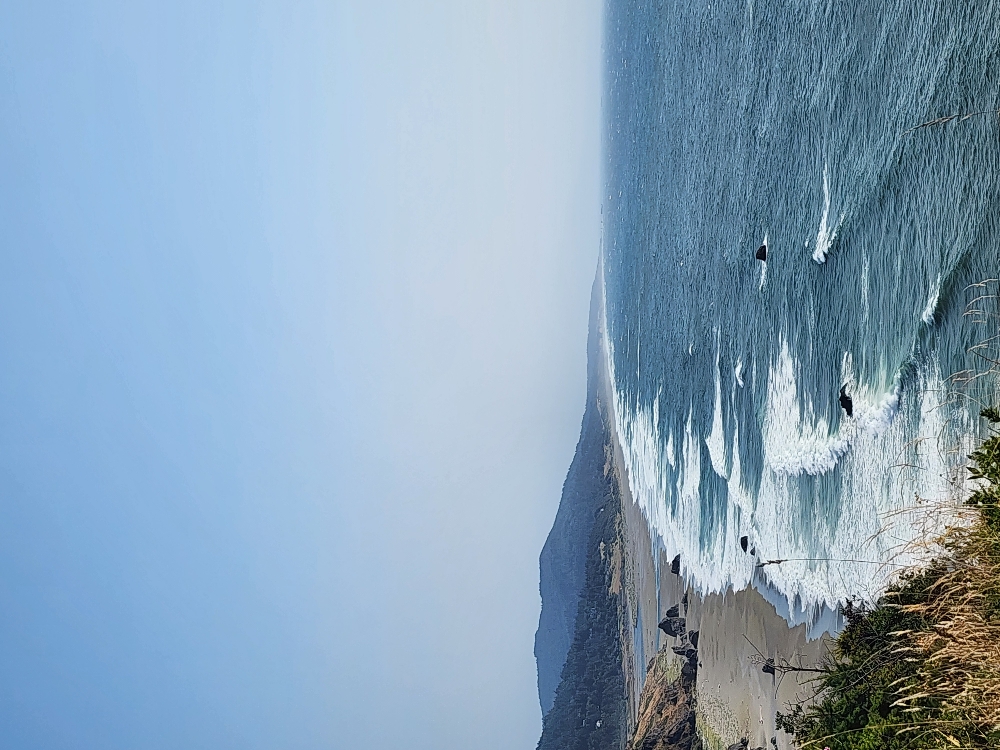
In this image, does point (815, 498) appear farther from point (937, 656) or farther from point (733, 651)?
point (937, 656)

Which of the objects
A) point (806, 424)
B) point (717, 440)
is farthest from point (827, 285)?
point (717, 440)

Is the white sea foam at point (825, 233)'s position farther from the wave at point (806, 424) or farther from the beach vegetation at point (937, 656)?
the beach vegetation at point (937, 656)

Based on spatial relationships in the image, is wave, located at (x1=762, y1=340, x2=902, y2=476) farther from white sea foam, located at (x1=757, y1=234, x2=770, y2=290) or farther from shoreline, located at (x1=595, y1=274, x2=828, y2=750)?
shoreline, located at (x1=595, y1=274, x2=828, y2=750)

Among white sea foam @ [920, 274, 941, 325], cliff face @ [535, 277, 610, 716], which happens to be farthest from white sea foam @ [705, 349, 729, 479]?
cliff face @ [535, 277, 610, 716]

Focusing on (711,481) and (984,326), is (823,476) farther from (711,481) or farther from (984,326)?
(711,481)

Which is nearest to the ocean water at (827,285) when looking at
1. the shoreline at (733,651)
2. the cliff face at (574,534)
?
the shoreline at (733,651)

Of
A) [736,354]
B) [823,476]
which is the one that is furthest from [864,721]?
[736,354]
